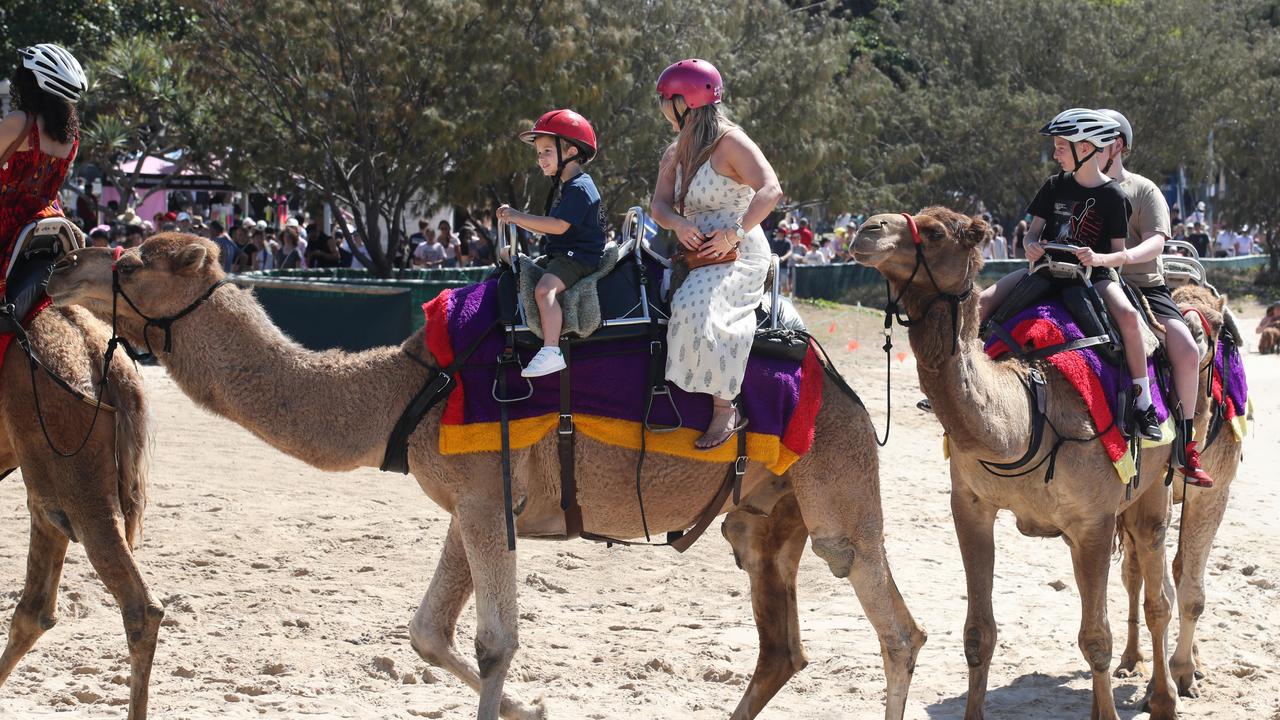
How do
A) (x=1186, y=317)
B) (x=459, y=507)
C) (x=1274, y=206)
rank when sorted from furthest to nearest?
1. (x=1274, y=206)
2. (x=1186, y=317)
3. (x=459, y=507)

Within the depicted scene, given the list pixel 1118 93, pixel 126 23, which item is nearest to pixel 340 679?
pixel 126 23

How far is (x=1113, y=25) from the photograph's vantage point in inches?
1373

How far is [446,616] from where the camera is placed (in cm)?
603

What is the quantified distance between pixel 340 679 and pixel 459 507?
2.02 metres

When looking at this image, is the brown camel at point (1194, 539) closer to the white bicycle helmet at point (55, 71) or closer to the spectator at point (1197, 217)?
the white bicycle helmet at point (55, 71)

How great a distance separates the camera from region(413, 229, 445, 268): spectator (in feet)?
73.3

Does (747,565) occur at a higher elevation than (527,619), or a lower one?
higher

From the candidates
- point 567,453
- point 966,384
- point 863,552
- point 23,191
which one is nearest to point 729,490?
point 863,552

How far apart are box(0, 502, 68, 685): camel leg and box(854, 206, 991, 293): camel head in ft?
13.2

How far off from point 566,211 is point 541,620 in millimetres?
3289

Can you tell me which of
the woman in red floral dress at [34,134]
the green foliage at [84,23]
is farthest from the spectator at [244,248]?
the woman in red floral dress at [34,134]

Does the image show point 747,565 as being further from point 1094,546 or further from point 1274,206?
point 1274,206

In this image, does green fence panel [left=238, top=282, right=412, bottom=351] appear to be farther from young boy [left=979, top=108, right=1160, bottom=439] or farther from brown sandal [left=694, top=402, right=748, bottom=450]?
brown sandal [left=694, top=402, right=748, bottom=450]

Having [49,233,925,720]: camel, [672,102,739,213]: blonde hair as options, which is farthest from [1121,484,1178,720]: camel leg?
[672,102,739,213]: blonde hair
